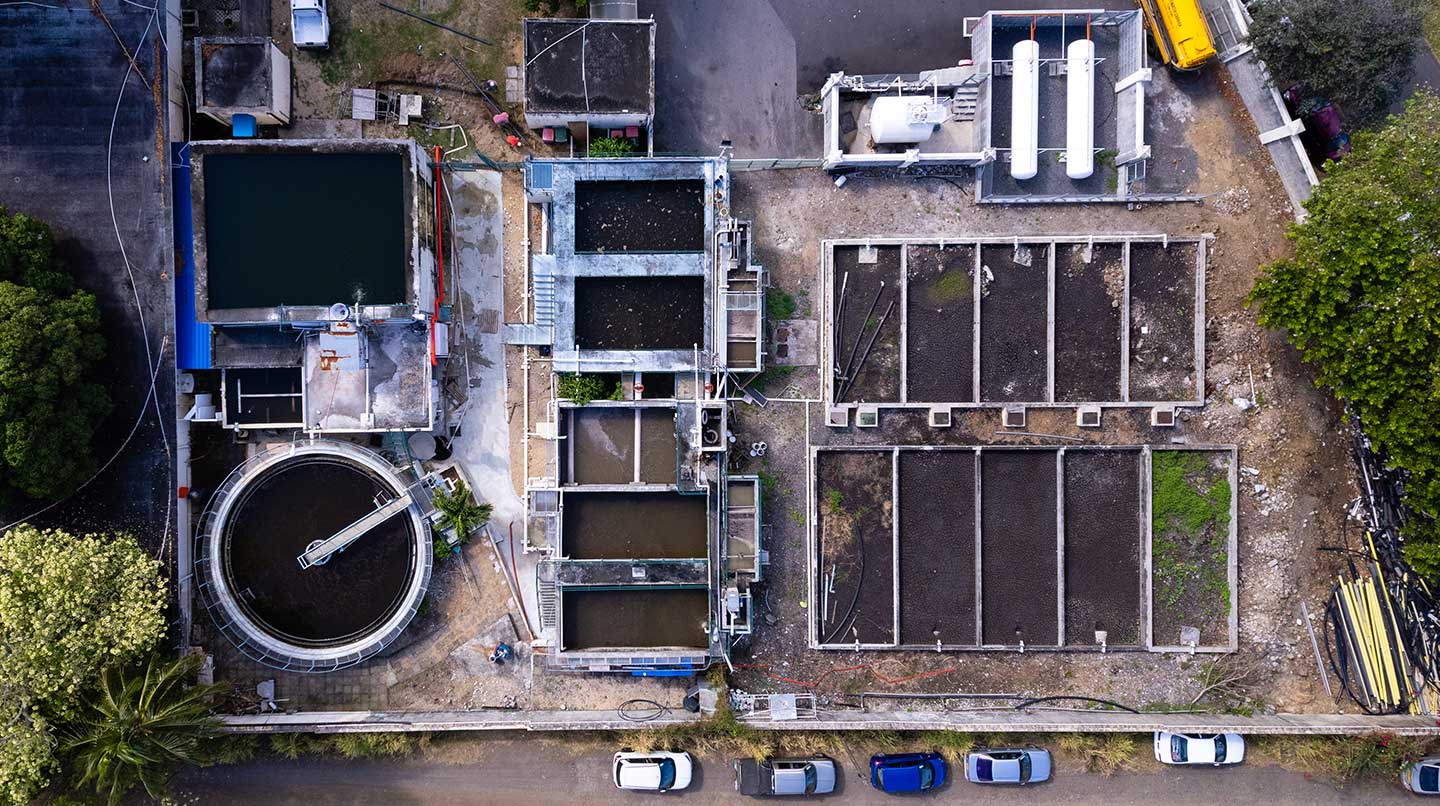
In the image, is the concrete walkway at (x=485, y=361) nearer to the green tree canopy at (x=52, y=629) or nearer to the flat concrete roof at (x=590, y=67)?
the flat concrete roof at (x=590, y=67)

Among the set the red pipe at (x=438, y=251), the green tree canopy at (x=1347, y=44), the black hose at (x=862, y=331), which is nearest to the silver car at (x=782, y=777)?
the black hose at (x=862, y=331)

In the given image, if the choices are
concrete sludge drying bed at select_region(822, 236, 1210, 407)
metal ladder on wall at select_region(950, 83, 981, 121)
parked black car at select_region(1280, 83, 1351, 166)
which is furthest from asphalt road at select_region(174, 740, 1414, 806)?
metal ladder on wall at select_region(950, 83, 981, 121)

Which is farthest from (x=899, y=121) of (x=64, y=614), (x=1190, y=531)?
(x=64, y=614)

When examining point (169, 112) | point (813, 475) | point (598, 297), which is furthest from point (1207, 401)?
point (169, 112)

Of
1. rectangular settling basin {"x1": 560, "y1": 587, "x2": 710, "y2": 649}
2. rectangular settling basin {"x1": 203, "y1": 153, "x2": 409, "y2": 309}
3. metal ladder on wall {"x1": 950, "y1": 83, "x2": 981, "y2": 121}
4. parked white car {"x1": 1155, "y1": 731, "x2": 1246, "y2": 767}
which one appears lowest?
parked white car {"x1": 1155, "y1": 731, "x2": 1246, "y2": 767}

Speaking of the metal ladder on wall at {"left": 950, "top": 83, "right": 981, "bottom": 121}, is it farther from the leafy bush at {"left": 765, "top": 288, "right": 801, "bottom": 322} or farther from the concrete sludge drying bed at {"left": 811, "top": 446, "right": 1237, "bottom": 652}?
the concrete sludge drying bed at {"left": 811, "top": 446, "right": 1237, "bottom": 652}
